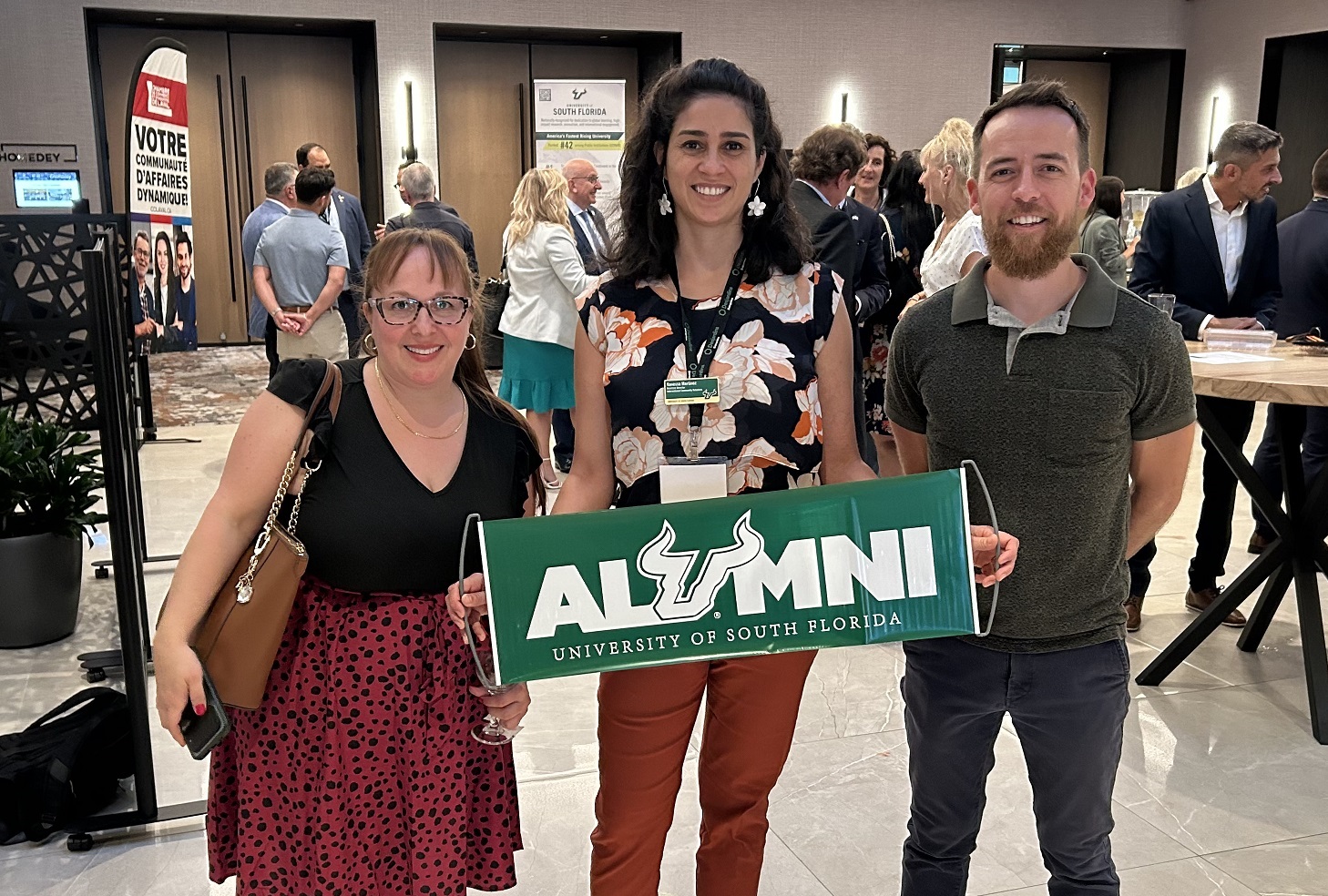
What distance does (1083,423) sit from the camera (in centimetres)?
160

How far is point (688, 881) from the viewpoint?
2467mm

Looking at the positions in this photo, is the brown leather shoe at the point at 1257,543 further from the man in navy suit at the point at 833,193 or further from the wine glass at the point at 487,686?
the wine glass at the point at 487,686

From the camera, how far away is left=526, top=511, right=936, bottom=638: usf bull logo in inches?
62.3

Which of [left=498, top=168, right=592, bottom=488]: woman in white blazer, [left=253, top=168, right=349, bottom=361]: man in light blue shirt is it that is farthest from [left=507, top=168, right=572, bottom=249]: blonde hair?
[left=253, top=168, right=349, bottom=361]: man in light blue shirt

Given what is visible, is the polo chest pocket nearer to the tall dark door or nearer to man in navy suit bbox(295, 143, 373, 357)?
man in navy suit bbox(295, 143, 373, 357)

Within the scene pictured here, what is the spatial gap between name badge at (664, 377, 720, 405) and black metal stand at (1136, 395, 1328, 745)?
2.32 meters

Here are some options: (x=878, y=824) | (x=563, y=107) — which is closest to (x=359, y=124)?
(x=563, y=107)

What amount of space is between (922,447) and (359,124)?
36.6 feet

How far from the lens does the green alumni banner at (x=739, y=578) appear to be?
5.15 feet

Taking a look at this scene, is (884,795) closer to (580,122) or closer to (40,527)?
(40,527)

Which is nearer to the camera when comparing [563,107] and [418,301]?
[418,301]

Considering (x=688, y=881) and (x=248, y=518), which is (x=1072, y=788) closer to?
(x=688, y=881)

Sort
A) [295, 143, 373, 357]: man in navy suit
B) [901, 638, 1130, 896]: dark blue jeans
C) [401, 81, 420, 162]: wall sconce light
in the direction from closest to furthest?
1. [901, 638, 1130, 896]: dark blue jeans
2. [295, 143, 373, 357]: man in navy suit
3. [401, 81, 420, 162]: wall sconce light

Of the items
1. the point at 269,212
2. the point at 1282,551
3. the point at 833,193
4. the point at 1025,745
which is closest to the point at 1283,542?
the point at 1282,551
